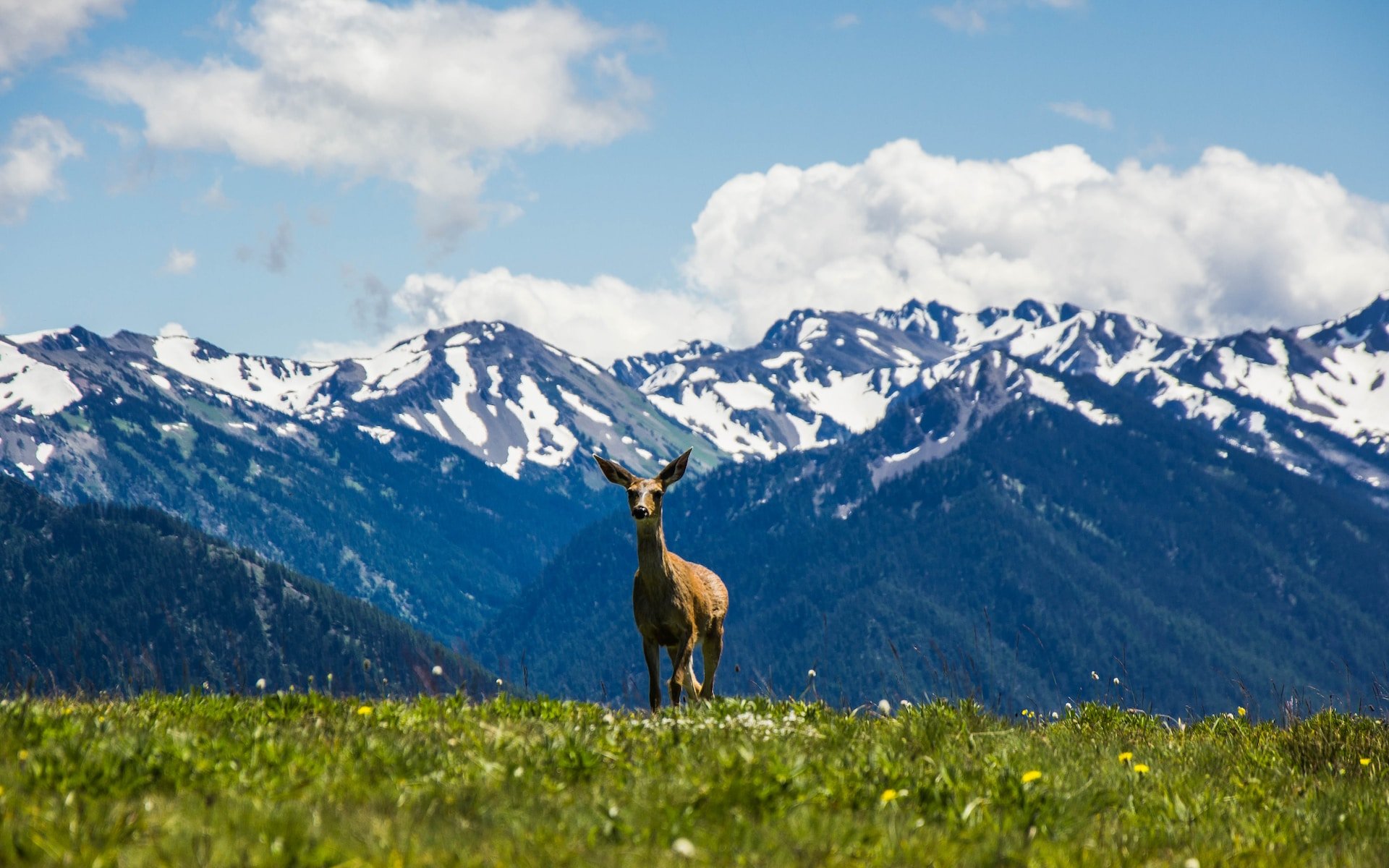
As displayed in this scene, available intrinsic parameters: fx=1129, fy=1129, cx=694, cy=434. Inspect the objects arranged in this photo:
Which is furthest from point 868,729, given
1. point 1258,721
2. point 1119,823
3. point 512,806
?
point 1258,721

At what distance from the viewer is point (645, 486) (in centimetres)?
1552

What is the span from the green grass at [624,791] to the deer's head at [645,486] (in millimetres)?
4155

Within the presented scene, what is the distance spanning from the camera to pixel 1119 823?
8078mm

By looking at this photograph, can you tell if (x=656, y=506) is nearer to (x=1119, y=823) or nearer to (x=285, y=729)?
(x=285, y=729)

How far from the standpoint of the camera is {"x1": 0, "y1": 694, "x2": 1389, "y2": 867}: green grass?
6238 mm

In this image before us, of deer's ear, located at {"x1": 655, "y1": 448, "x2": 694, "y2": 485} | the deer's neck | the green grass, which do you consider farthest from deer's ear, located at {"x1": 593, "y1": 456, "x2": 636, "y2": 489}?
the green grass

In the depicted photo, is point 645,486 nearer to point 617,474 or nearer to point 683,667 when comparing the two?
point 617,474

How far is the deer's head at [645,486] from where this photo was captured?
15.0 metres

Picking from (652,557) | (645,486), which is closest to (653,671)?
(652,557)

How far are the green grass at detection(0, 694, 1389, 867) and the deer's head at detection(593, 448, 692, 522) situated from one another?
4.16 m

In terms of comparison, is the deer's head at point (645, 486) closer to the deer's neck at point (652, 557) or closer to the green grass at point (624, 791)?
the deer's neck at point (652, 557)

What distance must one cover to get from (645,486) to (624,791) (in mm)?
7966

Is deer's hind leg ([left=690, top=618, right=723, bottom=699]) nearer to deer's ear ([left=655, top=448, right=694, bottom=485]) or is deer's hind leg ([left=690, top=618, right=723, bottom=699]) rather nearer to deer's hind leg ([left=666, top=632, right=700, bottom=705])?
deer's hind leg ([left=666, top=632, right=700, bottom=705])

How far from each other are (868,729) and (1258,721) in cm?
638
